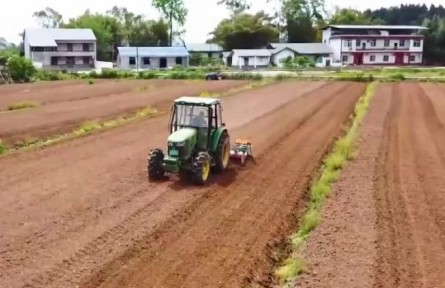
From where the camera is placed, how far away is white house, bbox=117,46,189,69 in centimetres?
9056

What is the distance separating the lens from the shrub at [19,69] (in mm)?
59000

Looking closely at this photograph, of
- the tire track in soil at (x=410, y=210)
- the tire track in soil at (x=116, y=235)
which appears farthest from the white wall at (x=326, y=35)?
the tire track in soil at (x=116, y=235)

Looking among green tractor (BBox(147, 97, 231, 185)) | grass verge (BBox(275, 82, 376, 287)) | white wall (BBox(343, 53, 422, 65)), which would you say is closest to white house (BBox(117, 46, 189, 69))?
white wall (BBox(343, 53, 422, 65))

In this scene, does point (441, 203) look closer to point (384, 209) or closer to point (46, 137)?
point (384, 209)

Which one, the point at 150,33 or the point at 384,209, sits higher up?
the point at 150,33

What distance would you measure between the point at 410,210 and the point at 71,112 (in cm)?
2119

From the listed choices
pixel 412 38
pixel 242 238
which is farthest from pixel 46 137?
pixel 412 38

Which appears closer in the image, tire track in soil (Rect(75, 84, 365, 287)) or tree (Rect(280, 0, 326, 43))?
tire track in soil (Rect(75, 84, 365, 287))

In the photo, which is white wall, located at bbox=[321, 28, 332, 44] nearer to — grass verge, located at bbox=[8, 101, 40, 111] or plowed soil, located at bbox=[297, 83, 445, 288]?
grass verge, located at bbox=[8, 101, 40, 111]

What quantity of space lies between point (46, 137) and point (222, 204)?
1144 centimetres

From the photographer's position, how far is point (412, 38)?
94.3 metres

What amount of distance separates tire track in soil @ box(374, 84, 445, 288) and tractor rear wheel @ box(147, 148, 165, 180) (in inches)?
199

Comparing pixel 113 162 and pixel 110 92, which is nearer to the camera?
pixel 113 162

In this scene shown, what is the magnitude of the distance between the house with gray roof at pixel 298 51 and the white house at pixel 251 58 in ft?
4.92
